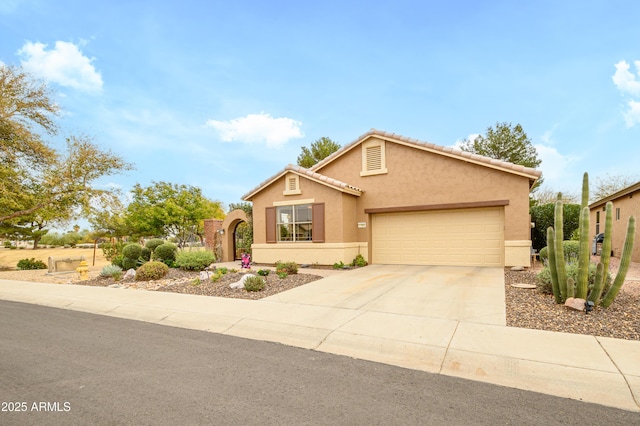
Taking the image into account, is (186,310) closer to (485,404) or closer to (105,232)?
(485,404)

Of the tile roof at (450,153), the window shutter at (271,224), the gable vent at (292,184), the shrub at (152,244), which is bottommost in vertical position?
the shrub at (152,244)

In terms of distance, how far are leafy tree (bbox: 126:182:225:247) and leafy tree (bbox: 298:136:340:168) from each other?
37.6 ft

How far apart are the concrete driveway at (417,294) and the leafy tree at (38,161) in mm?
16436

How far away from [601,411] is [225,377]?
3.79 meters

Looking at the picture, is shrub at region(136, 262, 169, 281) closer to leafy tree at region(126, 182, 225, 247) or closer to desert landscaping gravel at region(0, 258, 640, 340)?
desert landscaping gravel at region(0, 258, 640, 340)

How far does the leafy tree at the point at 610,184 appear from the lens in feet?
107

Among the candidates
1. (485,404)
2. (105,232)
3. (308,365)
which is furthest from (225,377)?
(105,232)

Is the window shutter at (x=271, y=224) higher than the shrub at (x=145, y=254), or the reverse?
the window shutter at (x=271, y=224)

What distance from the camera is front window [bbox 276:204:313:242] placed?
48.1 ft

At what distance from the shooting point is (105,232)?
37250 millimetres

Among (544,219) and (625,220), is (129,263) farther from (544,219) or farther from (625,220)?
(625,220)

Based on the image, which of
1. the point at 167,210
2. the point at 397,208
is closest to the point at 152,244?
the point at 397,208

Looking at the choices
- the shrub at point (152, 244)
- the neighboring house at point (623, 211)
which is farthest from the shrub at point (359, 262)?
the neighboring house at point (623, 211)

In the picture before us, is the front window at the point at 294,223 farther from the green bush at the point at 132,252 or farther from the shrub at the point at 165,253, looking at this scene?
the green bush at the point at 132,252
